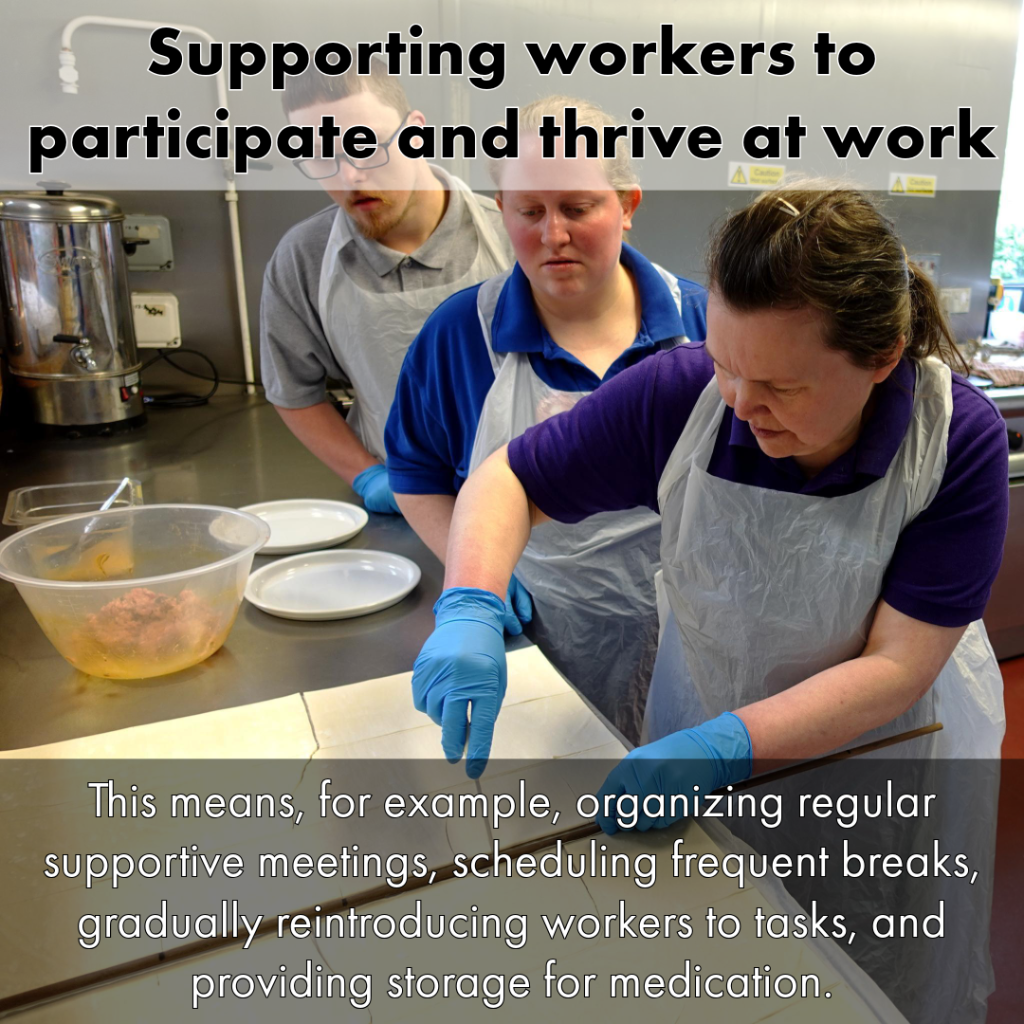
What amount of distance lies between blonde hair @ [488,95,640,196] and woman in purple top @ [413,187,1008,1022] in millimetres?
350

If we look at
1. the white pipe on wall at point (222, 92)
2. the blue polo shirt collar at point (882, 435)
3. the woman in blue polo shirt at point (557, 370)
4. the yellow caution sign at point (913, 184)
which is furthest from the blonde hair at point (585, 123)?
the yellow caution sign at point (913, 184)

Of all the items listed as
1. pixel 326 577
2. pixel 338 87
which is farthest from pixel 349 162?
pixel 326 577

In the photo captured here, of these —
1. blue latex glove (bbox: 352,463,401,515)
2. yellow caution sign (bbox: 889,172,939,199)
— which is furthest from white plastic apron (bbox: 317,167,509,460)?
yellow caution sign (bbox: 889,172,939,199)

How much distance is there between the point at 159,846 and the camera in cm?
79

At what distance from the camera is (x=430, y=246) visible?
65.5 inches

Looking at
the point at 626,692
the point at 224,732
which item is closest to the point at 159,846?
the point at 224,732

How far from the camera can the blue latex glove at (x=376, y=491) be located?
1.59m

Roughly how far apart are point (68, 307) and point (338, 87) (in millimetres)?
1066

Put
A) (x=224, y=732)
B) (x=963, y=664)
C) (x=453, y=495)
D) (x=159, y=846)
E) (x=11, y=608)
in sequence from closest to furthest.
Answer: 1. (x=159, y=846)
2. (x=224, y=732)
3. (x=963, y=664)
4. (x=11, y=608)
5. (x=453, y=495)

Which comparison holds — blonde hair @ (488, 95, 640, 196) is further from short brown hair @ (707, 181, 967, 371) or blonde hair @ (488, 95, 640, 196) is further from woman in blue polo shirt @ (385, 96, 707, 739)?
short brown hair @ (707, 181, 967, 371)

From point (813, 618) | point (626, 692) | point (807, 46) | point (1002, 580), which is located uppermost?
point (807, 46)

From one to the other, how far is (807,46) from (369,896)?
3026 mm

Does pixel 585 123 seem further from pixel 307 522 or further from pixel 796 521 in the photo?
pixel 307 522

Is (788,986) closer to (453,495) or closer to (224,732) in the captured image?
(224,732)
